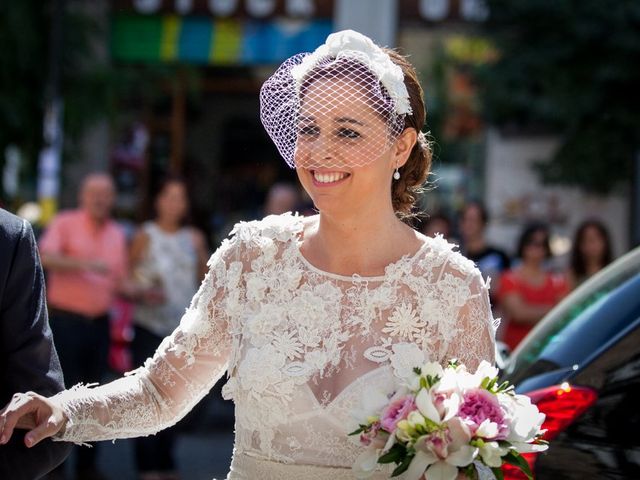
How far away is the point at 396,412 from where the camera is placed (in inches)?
128

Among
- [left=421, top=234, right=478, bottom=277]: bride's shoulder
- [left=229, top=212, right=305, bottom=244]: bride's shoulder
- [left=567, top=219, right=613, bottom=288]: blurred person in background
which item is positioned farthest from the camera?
[left=567, top=219, right=613, bottom=288]: blurred person in background

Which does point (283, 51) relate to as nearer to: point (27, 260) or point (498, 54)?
point (498, 54)

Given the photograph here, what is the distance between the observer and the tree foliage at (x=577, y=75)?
495 inches

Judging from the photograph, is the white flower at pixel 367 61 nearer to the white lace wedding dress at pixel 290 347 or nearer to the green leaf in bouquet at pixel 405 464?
the white lace wedding dress at pixel 290 347

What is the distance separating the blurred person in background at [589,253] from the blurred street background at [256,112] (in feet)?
0.09

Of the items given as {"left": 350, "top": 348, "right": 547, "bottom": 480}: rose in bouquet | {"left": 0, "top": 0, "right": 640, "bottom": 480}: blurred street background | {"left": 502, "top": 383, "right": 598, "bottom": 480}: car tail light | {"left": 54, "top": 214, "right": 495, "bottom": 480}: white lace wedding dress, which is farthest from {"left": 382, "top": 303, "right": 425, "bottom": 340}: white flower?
{"left": 0, "top": 0, "right": 640, "bottom": 480}: blurred street background

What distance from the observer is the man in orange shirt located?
8.71m

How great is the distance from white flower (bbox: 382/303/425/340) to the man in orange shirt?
5259 millimetres

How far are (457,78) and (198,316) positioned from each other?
1391 centimetres

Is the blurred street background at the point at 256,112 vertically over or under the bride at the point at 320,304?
under

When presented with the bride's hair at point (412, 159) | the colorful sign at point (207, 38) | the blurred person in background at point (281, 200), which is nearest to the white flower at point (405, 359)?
the bride's hair at point (412, 159)

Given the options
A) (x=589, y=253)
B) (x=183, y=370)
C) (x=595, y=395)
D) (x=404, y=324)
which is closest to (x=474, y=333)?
(x=404, y=324)

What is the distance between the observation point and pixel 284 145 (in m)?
3.90

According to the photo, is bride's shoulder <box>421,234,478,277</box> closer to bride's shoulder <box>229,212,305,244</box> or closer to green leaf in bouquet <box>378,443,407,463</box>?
bride's shoulder <box>229,212,305,244</box>
